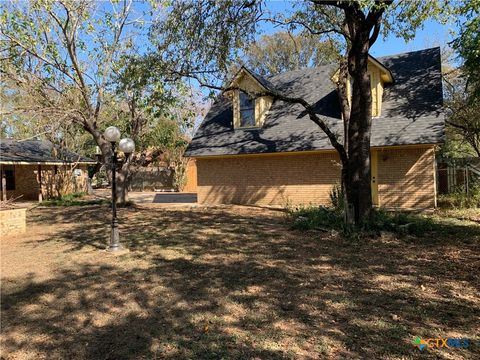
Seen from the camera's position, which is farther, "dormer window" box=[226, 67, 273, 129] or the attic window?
the attic window

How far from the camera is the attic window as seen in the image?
17.7m

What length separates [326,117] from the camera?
51.5ft

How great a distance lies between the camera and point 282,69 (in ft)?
109

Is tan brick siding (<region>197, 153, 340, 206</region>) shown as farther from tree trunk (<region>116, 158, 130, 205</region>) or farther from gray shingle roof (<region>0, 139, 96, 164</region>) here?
gray shingle roof (<region>0, 139, 96, 164</region>)

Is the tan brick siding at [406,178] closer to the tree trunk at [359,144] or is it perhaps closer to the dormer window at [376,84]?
the dormer window at [376,84]

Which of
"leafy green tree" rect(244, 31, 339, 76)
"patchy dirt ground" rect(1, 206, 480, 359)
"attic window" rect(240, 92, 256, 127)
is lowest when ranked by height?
"patchy dirt ground" rect(1, 206, 480, 359)

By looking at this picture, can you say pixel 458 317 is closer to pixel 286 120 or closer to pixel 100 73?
pixel 286 120

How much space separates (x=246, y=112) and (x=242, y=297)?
45.2ft

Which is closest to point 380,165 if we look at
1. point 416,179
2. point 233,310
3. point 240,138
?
point 416,179

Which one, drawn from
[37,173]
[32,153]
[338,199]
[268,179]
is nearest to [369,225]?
[338,199]

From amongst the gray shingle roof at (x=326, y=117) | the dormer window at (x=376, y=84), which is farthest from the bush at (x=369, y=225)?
the dormer window at (x=376, y=84)

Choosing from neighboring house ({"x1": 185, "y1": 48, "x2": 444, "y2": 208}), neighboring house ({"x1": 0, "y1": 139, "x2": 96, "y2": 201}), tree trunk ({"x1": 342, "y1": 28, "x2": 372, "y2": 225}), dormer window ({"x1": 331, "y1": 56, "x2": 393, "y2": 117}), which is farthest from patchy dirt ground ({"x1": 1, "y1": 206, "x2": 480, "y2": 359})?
neighboring house ({"x1": 0, "y1": 139, "x2": 96, "y2": 201})

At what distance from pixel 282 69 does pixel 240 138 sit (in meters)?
18.6

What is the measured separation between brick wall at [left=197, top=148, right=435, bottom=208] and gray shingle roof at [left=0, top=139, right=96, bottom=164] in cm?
911
